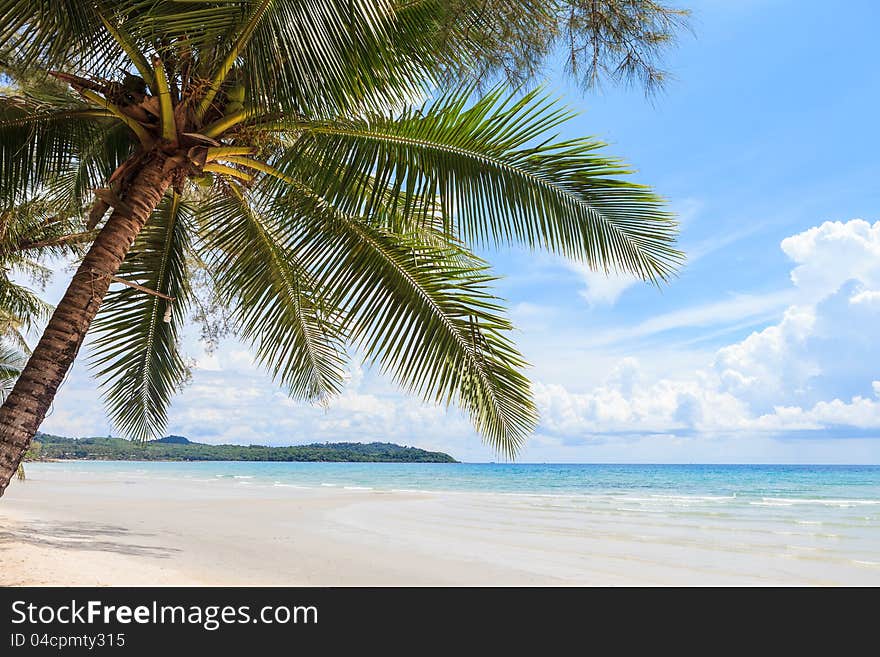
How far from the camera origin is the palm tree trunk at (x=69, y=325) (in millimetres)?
3832

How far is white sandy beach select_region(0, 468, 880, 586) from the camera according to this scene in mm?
7223

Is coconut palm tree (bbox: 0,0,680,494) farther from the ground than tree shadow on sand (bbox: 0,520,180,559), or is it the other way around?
coconut palm tree (bbox: 0,0,680,494)

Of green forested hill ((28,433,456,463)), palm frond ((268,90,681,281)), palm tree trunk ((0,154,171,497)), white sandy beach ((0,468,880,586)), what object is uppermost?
palm frond ((268,90,681,281))

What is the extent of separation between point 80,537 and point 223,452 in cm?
9077

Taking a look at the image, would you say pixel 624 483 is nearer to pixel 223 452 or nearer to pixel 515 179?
pixel 515 179

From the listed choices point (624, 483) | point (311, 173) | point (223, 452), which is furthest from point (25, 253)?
point (223, 452)

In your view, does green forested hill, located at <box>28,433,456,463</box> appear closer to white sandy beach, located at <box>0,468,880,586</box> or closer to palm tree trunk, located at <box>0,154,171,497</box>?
white sandy beach, located at <box>0,468,880,586</box>

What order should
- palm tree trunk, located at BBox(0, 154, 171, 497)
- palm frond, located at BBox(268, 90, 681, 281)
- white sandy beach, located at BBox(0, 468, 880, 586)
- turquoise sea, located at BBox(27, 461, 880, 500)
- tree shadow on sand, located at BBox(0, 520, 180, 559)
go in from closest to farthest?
palm tree trunk, located at BBox(0, 154, 171, 497), palm frond, located at BBox(268, 90, 681, 281), white sandy beach, located at BBox(0, 468, 880, 586), tree shadow on sand, located at BBox(0, 520, 180, 559), turquoise sea, located at BBox(27, 461, 880, 500)

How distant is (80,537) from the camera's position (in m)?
9.93

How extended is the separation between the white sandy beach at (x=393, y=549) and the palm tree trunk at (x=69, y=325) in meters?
2.55

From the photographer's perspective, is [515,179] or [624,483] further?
[624,483]

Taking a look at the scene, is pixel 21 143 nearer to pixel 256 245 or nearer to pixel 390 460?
pixel 256 245

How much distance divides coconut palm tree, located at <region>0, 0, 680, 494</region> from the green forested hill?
235 ft

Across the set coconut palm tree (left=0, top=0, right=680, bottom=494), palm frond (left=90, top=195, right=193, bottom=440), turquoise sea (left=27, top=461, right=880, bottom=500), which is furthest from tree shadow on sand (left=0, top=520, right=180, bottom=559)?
turquoise sea (left=27, top=461, right=880, bottom=500)
